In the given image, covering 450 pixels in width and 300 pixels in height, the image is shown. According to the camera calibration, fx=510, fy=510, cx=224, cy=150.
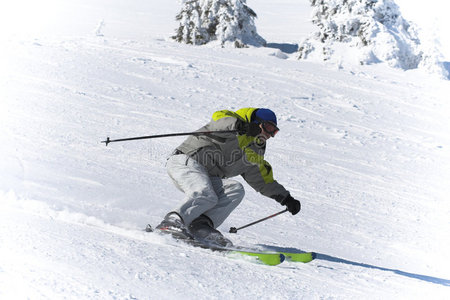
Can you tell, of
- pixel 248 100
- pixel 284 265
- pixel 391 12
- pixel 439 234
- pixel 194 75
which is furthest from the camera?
pixel 391 12

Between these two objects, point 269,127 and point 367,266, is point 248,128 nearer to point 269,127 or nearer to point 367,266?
point 269,127

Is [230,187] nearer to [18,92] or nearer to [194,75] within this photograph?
[18,92]

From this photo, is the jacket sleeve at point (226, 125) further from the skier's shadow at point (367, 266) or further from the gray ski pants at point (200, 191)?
the skier's shadow at point (367, 266)

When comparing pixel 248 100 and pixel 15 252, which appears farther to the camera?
pixel 248 100

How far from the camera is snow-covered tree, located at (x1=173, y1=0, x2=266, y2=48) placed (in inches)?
878

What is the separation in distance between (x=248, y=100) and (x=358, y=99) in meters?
3.45

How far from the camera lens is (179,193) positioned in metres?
5.85

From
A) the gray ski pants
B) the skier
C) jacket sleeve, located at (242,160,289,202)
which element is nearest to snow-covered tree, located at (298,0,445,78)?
jacket sleeve, located at (242,160,289,202)

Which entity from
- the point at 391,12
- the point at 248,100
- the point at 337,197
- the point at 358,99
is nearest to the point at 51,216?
the point at 337,197

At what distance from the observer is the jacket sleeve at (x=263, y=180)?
174 inches

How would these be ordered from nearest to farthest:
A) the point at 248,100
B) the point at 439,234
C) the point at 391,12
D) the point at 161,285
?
the point at 161,285 < the point at 439,234 < the point at 248,100 < the point at 391,12

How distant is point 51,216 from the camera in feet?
12.8

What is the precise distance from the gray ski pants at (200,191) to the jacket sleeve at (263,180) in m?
0.14

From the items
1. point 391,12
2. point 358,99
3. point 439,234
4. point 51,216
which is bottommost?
point 439,234
